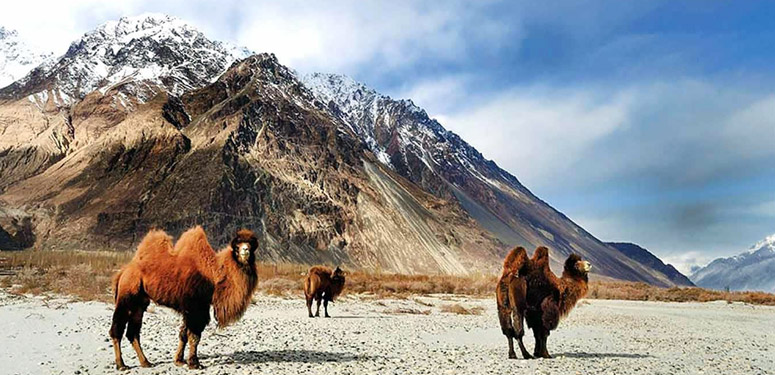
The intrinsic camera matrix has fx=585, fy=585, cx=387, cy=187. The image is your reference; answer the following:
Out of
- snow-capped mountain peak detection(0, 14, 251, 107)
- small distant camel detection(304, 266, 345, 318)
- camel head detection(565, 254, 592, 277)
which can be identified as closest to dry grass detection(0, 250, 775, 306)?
small distant camel detection(304, 266, 345, 318)

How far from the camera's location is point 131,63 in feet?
428

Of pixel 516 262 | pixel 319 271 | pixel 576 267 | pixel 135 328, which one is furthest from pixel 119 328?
pixel 319 271

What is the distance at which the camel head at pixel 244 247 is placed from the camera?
931cm

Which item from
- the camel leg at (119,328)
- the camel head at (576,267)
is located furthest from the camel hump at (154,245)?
the camel head at (576,267)

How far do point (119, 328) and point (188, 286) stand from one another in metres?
1.26

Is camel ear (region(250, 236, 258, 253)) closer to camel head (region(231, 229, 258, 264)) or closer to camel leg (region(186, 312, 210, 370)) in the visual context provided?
camel head (region(231, 229, 258, 264))

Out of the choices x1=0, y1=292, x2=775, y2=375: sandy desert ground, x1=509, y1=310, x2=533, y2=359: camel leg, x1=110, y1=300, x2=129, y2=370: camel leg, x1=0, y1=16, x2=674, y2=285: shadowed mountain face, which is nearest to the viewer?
x1=110, y1=300, x2=129, y2=370: camel leg

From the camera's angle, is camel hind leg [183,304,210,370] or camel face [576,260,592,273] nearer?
camel hind leg [183,304,210,370]

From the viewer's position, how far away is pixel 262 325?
16188mm

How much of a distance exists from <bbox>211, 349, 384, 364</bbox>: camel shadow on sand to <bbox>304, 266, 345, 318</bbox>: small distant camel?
8.59m

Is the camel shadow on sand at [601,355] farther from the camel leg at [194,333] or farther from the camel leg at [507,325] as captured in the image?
the camel leg at [194,333]

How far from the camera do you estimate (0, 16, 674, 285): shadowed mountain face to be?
278 feet

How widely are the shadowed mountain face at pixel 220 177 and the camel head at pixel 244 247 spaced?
70003 mm

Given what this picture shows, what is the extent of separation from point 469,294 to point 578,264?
31772mm
